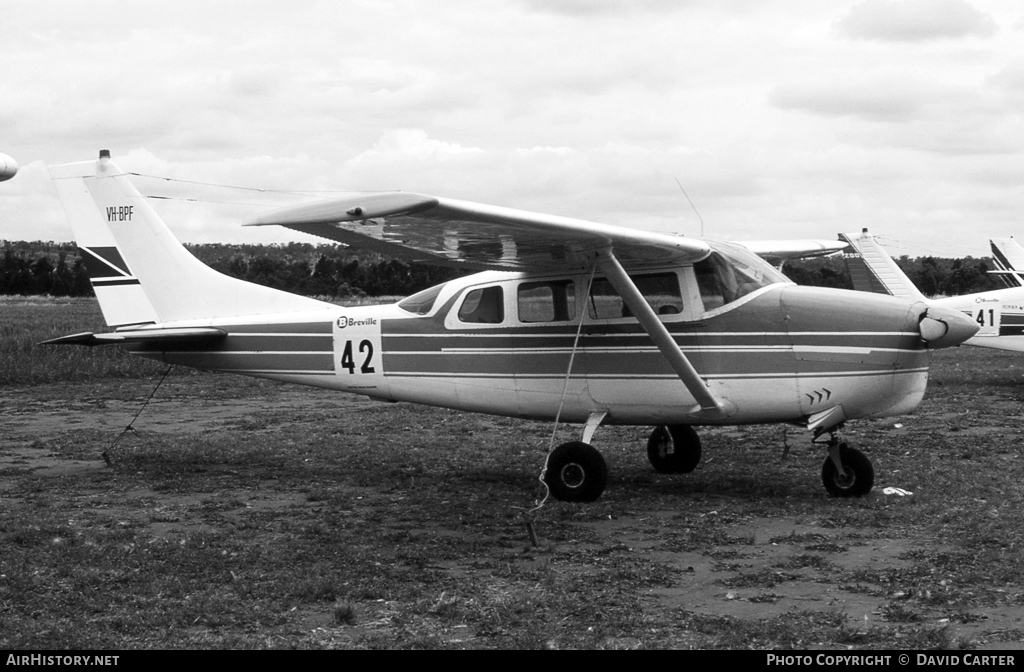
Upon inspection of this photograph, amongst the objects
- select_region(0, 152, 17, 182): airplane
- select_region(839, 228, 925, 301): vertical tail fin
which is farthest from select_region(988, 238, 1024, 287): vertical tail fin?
select_region(0, 152, 17, 182): airplane

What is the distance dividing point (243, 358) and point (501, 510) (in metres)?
4.04

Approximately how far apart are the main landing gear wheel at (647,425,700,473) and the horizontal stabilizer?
15.7ft

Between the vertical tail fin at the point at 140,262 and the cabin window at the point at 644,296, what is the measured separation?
139 inches

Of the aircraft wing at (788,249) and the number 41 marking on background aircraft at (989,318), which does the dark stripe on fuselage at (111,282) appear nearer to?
the aircraft wing at (788,249)

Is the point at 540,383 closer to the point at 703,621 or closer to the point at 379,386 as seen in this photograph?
the point at 379,386

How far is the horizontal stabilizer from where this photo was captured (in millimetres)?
11688

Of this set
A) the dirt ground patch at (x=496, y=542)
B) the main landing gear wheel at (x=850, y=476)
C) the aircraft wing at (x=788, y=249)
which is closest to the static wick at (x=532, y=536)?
the dirt ground patch at (x=496, y=542)

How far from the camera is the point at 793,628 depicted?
571cm

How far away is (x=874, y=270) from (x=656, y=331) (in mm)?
11594

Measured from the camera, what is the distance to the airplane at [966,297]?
19.6m

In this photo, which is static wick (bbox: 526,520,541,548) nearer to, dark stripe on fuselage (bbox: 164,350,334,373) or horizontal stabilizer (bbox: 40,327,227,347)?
dark stripe on fuselage (bbox: 164,350,334,373)

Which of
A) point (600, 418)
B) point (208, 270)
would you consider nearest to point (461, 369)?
point (600, 418)

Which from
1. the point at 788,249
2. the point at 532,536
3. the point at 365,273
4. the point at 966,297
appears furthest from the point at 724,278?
the point at 365,273

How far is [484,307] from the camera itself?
34.9 ft
